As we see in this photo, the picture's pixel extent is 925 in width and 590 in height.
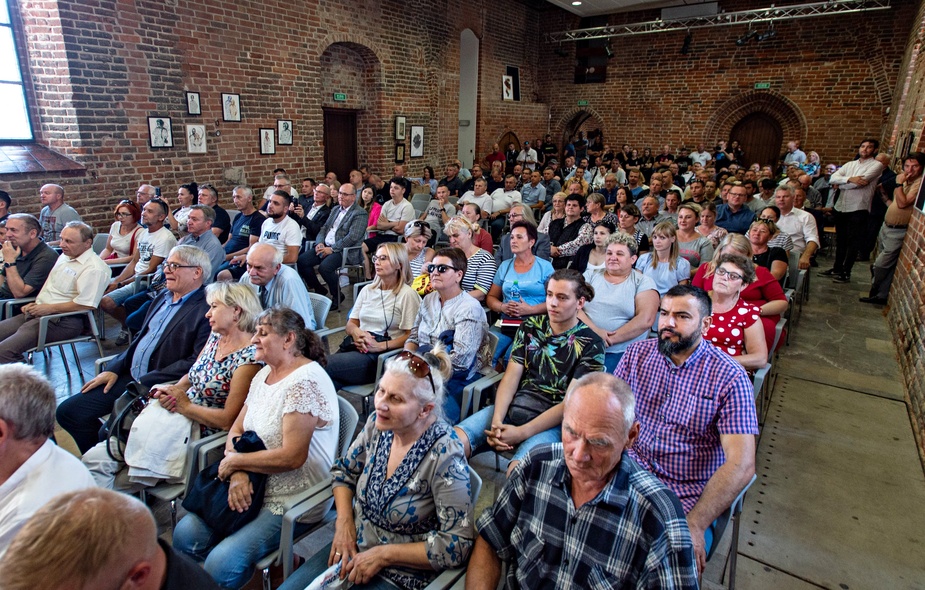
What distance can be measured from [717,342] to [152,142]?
6969 mm

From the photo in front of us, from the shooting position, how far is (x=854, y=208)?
22.7 feet

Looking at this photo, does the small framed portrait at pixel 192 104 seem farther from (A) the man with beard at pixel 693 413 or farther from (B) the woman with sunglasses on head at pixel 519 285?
(A) the man with beard at pixel 693 413

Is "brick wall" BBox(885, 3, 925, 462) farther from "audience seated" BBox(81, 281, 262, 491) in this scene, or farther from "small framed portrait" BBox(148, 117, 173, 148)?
"small framed portrait" BBox(148, 117, 173, 148)

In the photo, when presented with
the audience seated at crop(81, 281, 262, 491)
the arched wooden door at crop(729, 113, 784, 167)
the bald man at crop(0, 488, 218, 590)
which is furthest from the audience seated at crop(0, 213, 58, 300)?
the arched wooden door at crop(729, 113, 784, 167)

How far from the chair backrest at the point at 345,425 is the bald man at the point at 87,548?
1095 millimetres

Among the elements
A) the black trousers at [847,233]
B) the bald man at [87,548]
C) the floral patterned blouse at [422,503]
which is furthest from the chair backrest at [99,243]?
the black trousers at [847,233]

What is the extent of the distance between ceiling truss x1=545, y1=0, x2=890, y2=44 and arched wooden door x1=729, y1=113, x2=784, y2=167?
224cm

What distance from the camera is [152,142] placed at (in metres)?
6.80

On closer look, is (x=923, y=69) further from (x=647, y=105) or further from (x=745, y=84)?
(x=647, y=105)

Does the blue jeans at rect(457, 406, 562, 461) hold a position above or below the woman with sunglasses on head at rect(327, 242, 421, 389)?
below

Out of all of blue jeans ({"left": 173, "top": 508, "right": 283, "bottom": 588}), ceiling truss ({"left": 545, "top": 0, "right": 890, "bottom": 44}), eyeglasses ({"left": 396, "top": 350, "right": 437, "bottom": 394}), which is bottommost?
blue jeans ({"left": 173, "top": 508, "right": 283, "bottom": 588})

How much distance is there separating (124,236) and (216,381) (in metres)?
3.56

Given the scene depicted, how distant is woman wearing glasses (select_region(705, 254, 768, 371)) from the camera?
2730 millimetres

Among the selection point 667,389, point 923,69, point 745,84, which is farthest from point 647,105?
point 667,389
